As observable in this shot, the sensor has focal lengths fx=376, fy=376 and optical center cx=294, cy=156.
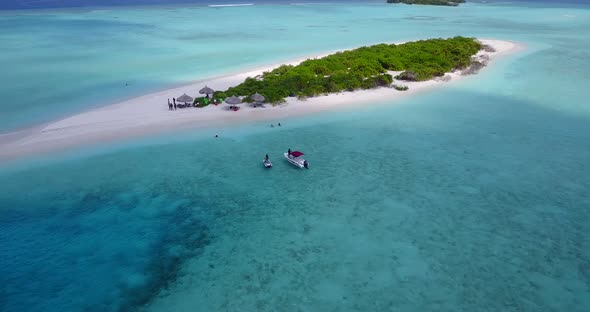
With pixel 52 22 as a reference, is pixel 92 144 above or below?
below

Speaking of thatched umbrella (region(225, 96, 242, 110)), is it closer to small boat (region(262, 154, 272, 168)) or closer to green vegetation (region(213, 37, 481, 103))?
green vegetation (region(213, 37, 481, 103))

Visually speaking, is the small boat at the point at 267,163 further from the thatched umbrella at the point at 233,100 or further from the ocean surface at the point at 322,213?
the thatched umbrella at the point at 233,100

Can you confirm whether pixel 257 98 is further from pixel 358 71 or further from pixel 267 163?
pixel 358 71

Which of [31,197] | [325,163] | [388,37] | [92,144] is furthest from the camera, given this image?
[388,37]

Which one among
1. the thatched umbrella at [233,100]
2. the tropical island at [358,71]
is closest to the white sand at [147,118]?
the thatched umbrella at [233,100]

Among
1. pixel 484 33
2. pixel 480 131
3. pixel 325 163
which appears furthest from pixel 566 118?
pixel 484 33

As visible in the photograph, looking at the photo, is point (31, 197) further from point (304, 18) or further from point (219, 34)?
point (304, 18)
